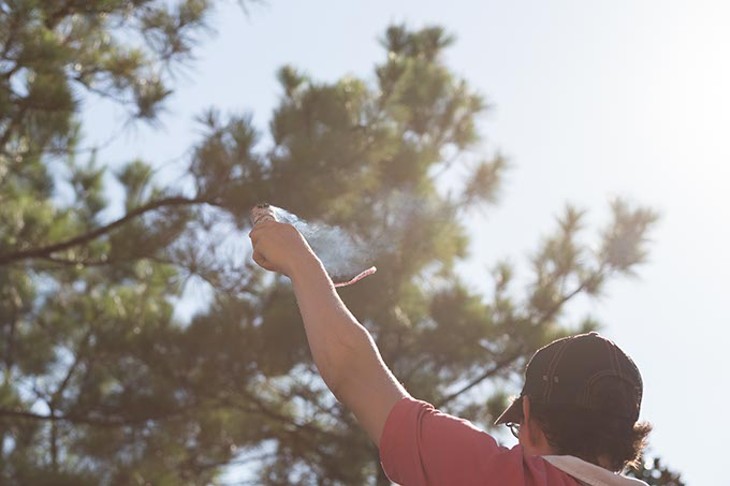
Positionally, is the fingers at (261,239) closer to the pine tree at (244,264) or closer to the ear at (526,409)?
the ear at (526,409)

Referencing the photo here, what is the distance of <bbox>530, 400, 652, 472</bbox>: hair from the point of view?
51.1 inches

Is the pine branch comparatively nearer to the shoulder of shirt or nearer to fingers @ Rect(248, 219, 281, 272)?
fingers @ Rect(248, 219, 281, 272)

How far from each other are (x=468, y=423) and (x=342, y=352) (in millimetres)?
153

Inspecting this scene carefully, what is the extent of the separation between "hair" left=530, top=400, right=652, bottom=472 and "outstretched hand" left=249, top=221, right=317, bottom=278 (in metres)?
0.33

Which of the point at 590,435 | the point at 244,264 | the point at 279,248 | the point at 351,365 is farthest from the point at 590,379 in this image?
the point at 244,264

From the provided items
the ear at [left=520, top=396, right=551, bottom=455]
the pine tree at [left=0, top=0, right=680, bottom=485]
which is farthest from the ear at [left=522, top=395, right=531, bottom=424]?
the pine tree at [left=0, top=0, right=680, bottom=485]

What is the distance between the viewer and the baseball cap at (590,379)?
1.30 m

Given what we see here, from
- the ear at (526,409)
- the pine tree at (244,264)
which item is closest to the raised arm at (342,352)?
the ear at (526,409)

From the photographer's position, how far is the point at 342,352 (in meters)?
1.25

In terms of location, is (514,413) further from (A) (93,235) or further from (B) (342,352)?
(A) (93,235)

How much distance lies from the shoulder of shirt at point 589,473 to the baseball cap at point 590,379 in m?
0.08

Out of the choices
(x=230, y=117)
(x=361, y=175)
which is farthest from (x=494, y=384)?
(x=230, y=117)

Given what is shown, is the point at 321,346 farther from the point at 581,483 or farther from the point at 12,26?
the point at 12,26

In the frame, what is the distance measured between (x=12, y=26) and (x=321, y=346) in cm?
422
